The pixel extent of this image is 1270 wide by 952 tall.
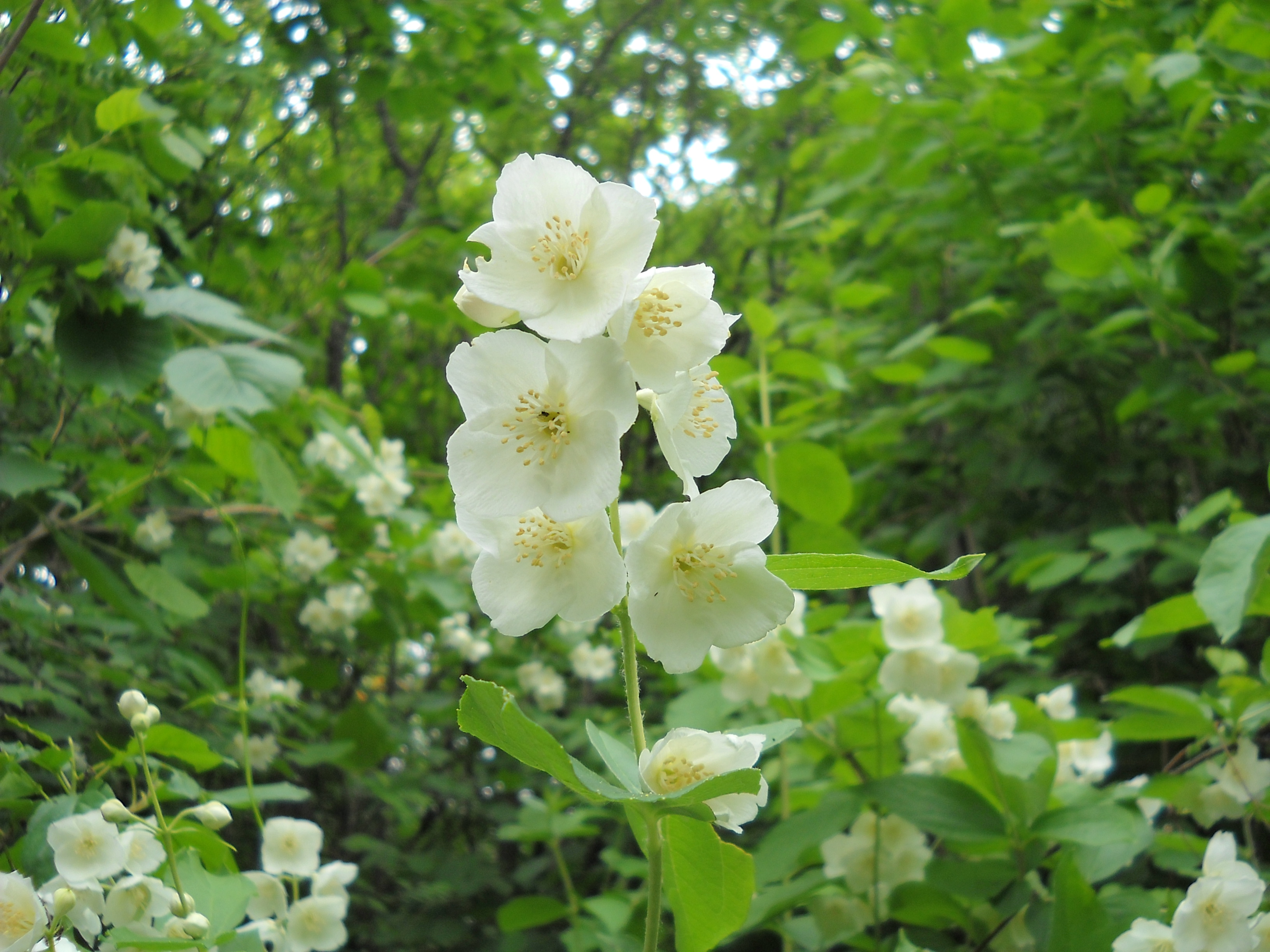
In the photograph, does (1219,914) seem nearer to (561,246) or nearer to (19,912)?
(561,246)

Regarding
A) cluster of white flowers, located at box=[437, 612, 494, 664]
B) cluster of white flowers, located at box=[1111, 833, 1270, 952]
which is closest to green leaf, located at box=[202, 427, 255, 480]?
cluster of white flowers, located at box=[437, 612, 494, 664]

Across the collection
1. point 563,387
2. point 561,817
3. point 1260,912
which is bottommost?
point 561,817

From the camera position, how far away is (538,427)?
792 millimetres

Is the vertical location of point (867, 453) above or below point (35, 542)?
below

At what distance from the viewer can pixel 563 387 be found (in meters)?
0.78

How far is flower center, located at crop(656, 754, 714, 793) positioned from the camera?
82 cm

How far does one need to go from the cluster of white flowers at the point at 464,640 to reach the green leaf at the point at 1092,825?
200 centimetres

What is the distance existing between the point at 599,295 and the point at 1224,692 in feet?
4.89

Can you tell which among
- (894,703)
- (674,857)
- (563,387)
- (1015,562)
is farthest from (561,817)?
(563,387)

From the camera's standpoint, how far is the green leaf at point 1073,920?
111 cm

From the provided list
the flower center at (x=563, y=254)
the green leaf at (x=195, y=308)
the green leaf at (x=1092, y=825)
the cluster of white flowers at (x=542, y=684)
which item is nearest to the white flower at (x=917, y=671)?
the green leaf at (x=1092, y=825)

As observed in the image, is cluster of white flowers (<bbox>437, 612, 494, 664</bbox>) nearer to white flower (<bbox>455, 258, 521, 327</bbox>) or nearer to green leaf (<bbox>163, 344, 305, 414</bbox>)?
green leaf (<bbox>163, 344, 305, 414</bbox>)

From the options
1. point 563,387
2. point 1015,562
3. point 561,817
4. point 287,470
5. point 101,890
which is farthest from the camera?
point 561,817

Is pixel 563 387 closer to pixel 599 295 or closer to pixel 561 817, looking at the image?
pixel 599 295
